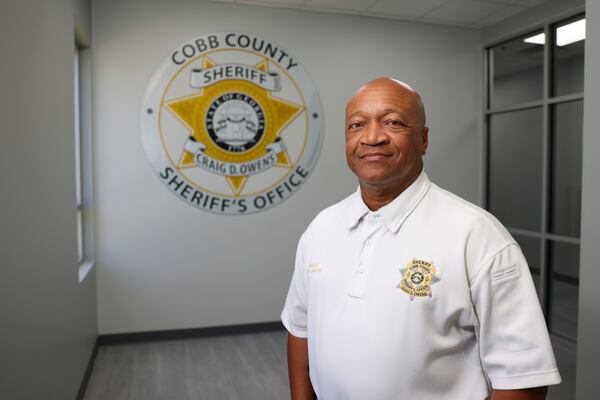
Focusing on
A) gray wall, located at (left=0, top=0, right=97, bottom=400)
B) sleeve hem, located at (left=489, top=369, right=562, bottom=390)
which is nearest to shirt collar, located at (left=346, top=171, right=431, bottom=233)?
sleeve hem, located at (left=489, top=369, right=562, bottom=390)

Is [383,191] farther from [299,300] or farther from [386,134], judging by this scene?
[299,300]

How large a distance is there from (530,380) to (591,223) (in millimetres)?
1572

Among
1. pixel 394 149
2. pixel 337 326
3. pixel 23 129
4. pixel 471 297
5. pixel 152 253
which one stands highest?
pixel 23 129

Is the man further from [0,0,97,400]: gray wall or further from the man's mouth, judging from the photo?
[0,0,97,400]: gray wall

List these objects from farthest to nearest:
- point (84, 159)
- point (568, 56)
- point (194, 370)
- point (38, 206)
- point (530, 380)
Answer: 1. point (568, 56)
2. point (84, 159)
3. point (194, 370)
4. point (38, 206)
5. point (530, 380)

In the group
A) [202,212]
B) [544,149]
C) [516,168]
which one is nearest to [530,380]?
[202,212]

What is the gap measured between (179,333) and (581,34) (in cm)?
417

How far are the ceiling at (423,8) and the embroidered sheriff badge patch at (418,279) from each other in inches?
138

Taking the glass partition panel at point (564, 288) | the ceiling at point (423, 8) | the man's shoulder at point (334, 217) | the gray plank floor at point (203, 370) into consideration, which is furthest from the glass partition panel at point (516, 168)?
the man's shoulder at point (334, 217)

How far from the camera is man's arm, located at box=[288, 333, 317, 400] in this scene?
4.66ft

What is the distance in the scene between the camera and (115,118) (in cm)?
393

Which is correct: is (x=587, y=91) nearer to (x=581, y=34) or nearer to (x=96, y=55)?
(x=581, y=34)

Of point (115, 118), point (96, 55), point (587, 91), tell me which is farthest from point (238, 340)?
point (587, 91)

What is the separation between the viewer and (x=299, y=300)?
57.3 inches
